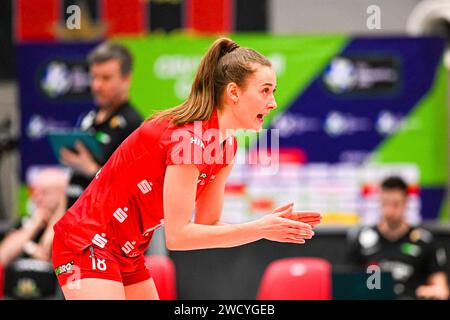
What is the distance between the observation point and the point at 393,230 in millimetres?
5348

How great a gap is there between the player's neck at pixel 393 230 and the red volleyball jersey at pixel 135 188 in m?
2.48

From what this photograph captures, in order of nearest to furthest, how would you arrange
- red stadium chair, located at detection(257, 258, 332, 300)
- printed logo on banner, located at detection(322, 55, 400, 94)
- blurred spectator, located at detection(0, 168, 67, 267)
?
red stadium chair, located at detection(257, 258, 332, 300), blurred spectator, located at detection(0, 168, 67, 267), printed logo on banner, located at detection(322, 55, 400, 94)

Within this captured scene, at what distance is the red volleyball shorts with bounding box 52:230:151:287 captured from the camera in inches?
117

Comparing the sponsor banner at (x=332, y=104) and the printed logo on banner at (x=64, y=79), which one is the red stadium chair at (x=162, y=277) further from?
the printed logo on banner at (x=64, y=79)

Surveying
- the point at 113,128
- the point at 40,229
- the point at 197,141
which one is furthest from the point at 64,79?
the point at 197,141

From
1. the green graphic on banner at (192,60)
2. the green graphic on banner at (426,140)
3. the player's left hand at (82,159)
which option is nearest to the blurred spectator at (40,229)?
the player's left hand at (82,159)

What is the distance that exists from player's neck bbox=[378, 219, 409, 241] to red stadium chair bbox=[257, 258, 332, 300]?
2.73ft

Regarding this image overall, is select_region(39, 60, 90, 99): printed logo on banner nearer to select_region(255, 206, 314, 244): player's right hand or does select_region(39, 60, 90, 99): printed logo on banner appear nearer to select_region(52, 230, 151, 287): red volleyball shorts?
select_region(52, 230, 151, 287): red volleyball shorts

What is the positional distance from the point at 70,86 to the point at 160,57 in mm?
699

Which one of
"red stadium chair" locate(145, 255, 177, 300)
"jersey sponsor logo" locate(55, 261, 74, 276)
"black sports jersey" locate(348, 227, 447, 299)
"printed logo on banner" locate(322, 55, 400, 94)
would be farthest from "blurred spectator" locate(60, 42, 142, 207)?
"printed logo on banner" locate(322, 55, 400, 94)

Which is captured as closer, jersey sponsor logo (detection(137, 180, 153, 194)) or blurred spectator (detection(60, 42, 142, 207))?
jersey sponsor logo (detection(137, 180, 153, 194))

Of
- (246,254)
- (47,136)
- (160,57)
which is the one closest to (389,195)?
(246,254)

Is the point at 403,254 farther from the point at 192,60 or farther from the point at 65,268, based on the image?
the point at 65,268

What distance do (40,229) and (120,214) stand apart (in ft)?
6.75
